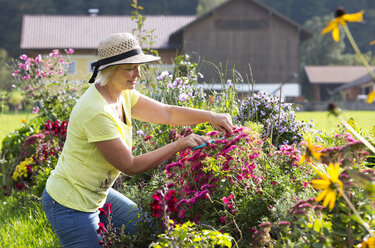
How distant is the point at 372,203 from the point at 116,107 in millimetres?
1493

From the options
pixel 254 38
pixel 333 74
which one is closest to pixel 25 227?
pixel 254 38

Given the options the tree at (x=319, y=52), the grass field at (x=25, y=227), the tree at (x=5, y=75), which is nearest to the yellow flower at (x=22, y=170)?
the grass field at (x=25, y=227)

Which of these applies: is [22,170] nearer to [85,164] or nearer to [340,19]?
[85,164]

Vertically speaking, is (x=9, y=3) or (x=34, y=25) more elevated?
(x=9, y=3)

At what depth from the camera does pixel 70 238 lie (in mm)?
2686

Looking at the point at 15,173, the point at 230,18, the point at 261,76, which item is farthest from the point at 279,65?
the point at 15,173

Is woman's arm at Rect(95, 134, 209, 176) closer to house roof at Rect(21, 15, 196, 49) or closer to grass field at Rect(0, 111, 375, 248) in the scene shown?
grass field at Rect(0, 111, 375, 248)

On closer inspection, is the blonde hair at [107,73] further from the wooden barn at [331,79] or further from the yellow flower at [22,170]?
the wooden barn at [331,79]

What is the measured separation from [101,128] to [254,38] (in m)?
37.8

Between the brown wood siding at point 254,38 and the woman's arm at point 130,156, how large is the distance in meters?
36.3

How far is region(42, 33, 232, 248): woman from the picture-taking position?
8.28 ft

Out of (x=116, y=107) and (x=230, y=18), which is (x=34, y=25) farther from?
(x=116, y=107)

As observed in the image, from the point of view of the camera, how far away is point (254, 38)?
129 feet

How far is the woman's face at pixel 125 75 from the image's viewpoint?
8.79 ft
